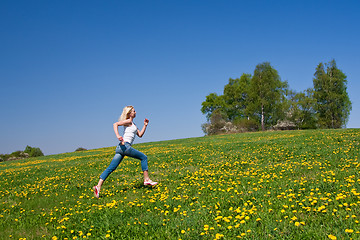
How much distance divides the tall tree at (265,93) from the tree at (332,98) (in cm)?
829

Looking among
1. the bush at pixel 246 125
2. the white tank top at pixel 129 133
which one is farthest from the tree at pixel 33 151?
the white tank top at pixel 129 133

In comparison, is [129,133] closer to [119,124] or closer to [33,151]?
[119,124]

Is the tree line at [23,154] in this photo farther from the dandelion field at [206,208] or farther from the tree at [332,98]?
the tree at [332,98]

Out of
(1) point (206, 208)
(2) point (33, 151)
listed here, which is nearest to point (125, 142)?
(1) point (206, 208)

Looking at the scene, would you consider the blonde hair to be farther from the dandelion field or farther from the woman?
the dandelion field

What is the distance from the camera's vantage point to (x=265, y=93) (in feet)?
174

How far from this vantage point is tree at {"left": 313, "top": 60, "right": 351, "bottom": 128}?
51906 millimetres

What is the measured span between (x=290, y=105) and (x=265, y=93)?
915 centimetres

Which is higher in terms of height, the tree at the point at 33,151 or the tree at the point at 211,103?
the tree at the point at 211,103

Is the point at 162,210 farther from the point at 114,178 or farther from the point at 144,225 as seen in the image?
the point at 114,178

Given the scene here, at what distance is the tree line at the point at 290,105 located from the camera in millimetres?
52250

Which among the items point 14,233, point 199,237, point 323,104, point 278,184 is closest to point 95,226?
point 14,233

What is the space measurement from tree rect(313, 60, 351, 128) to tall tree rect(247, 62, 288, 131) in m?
8.29

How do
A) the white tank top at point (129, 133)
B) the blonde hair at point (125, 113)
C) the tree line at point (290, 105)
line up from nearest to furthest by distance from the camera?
the white tank top at point (129, 133) < the blonde hair at point (125, 113) < the tree line at point (290, 105)
